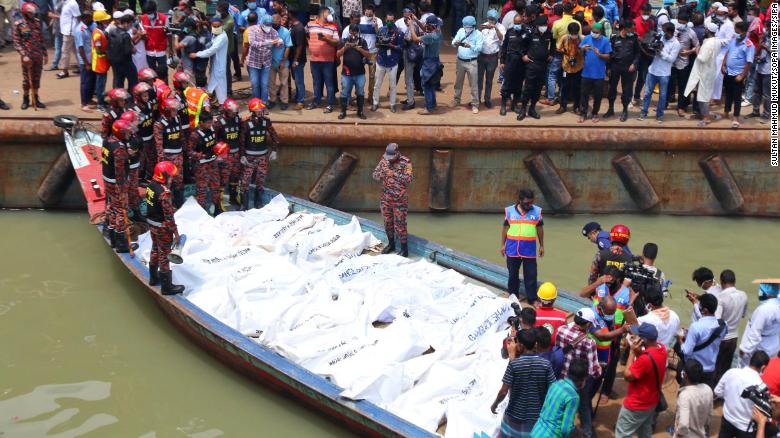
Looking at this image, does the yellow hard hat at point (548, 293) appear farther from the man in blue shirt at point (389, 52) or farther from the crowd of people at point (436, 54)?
the man in blue shirt at point (389, 52)

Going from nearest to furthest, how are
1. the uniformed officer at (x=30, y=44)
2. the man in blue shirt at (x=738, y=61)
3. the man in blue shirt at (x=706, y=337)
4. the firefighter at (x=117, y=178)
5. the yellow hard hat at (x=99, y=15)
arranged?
the man in blue shirt at (x=706, y=337) → the firefighter at (x=117, y=178) → the uniformed officer at (x=30, y=44) → the yellow hard hat at (x=99, y=15) → the man in blue shirt at (x=738, y=61)

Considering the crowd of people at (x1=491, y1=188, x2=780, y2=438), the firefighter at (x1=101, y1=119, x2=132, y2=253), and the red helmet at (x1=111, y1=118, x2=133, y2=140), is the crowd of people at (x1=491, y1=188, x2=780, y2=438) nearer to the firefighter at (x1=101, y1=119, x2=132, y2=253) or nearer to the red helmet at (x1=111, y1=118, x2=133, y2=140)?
the firefighter at (x1=101, y1=119, x2=132, y2=253)

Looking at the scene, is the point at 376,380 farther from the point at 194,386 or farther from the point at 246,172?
the point at 246,172

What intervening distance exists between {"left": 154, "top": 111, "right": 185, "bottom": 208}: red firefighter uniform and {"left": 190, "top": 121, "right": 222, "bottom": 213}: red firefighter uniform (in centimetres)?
19

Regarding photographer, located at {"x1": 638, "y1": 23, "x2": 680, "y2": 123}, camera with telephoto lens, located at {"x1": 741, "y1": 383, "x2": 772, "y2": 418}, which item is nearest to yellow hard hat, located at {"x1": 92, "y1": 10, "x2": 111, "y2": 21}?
photographer, located at {"x1": 638, "y1": 23, "x2": 680, "y2": 123}

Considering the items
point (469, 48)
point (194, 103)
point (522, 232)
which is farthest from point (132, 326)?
point (469, 48)

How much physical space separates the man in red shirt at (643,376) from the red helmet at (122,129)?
6.32 metres

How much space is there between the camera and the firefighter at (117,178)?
11.3 meters

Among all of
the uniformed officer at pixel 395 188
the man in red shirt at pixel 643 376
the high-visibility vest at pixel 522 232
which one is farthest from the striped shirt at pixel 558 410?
the uniformed officer at pixel 395 188

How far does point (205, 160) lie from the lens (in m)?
12.3

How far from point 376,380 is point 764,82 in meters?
9.29

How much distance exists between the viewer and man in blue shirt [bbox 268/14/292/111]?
47.6 ft

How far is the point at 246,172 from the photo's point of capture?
501 inches

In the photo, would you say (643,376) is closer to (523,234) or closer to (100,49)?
(523,234)
